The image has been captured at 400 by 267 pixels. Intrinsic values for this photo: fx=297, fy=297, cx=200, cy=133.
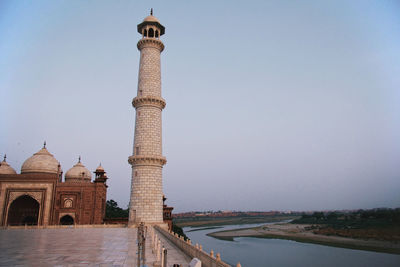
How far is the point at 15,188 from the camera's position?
102ft

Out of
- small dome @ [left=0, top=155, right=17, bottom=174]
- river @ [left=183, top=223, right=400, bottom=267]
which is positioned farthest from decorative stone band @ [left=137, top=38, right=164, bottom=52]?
river @ [left=183, top=223, right=400, bottom=267]

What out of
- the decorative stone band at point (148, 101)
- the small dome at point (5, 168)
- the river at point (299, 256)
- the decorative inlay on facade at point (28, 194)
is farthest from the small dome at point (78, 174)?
the river at point (299, 256)

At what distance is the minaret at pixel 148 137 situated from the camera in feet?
75.6

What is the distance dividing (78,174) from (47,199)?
693 cm

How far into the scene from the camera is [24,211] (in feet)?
108

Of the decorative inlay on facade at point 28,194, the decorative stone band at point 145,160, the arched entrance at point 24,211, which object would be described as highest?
the decorative stone band at point 145,160

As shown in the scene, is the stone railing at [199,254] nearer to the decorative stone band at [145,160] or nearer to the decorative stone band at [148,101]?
the decorative stone band at [145,160]

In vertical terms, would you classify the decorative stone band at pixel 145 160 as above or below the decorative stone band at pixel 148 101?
below

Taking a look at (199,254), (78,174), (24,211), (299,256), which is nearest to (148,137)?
(199,254)

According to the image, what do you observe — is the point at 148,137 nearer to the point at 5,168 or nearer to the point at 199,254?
the point at 199,254

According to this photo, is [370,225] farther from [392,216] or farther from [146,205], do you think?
[146,205]

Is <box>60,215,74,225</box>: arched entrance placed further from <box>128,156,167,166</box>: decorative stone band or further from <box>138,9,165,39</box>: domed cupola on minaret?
<box>138,9,165,39</box>: domed cupola on minaret

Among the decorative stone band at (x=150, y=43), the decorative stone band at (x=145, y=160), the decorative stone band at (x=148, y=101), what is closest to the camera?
the decorative stone band at (x=145, y=160)

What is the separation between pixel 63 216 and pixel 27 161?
844 centimetres
